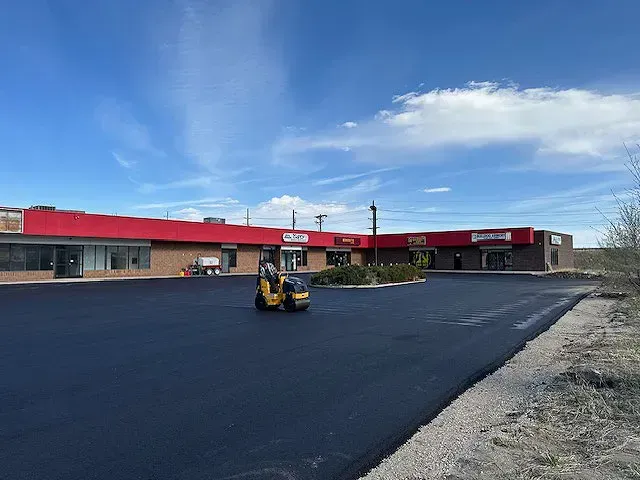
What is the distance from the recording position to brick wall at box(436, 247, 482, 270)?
51656 millimetres

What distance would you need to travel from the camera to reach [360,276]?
2941cm

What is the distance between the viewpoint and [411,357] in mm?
8414

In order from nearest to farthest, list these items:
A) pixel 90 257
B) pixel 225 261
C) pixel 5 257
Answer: pixel 5 257, pixel 90 257, pixel 225 261

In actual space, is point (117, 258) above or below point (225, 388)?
above

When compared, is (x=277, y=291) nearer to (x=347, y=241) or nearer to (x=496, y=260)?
(x=496, y=260)

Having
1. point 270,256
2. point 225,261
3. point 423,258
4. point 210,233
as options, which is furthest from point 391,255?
point 270,256

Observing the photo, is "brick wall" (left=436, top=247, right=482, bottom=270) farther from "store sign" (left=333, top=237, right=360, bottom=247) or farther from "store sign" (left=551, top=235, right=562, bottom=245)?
"store sign" (left=333, top=237, right=360, bottom=247)

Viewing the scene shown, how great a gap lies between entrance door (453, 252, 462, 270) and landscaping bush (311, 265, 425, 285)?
2222 cm

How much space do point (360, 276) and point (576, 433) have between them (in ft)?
81.2

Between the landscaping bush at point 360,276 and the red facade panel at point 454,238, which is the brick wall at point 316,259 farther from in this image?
the landscaping bush at point 360,276

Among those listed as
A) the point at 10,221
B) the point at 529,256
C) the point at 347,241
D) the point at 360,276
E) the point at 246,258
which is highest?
the point at 10,221

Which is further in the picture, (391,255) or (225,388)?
(391,255)

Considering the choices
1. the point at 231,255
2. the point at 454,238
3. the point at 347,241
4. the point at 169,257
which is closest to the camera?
the point at 169,257

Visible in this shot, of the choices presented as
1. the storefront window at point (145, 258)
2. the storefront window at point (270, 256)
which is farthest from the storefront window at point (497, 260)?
the storefront window at point (145, 258)
